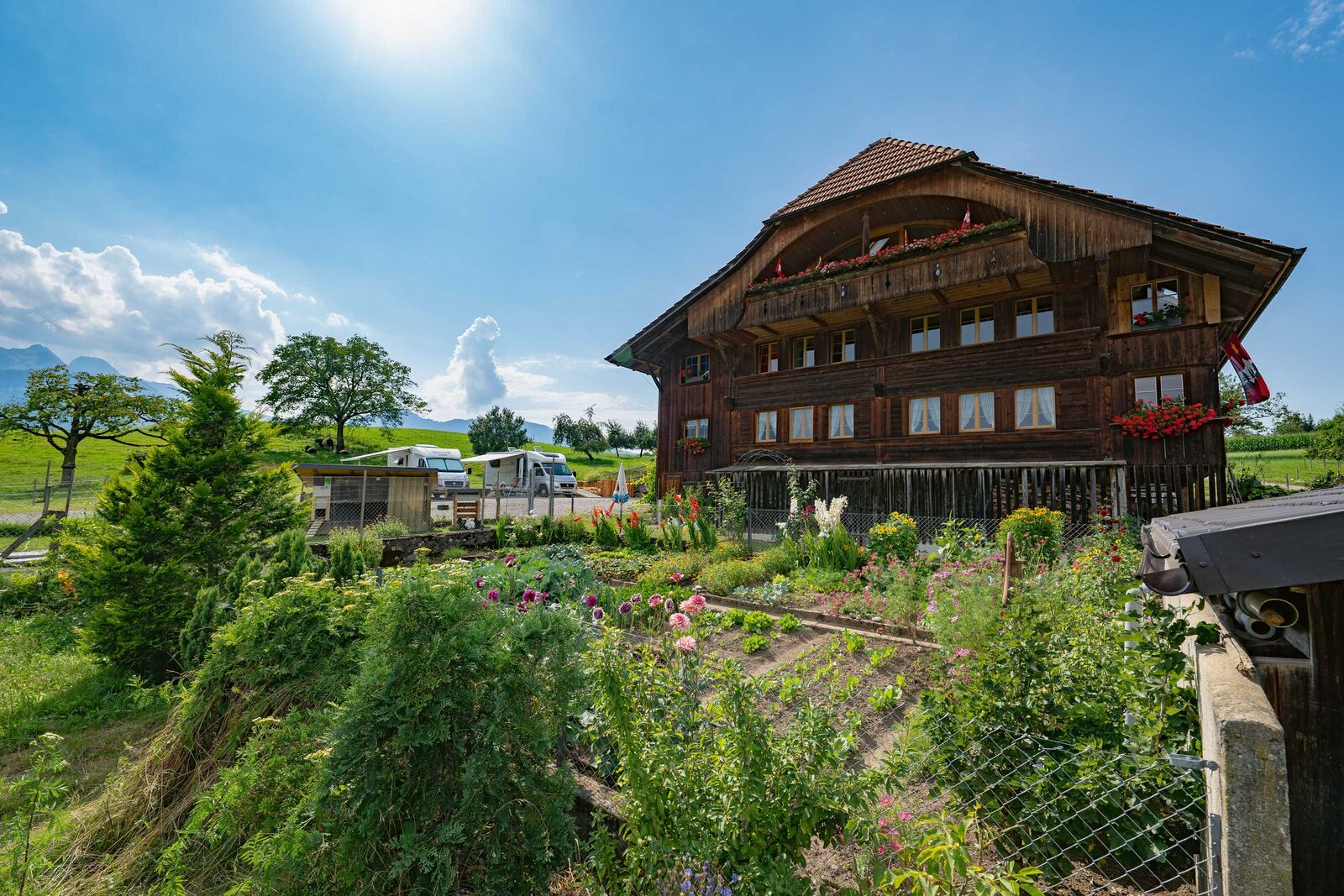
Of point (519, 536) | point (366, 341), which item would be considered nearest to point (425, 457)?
point (519, 536)

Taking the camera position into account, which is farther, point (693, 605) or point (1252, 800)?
point (693, 605)

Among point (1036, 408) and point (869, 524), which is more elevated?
point (1036, 408)

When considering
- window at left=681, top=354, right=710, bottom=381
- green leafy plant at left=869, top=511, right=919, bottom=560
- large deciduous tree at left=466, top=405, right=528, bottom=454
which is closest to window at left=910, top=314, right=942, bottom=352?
window at left=681, top=354, right=710, bottom=381

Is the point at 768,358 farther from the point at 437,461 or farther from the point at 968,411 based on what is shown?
the point at 437,461

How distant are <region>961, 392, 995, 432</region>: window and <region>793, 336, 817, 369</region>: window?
4976 mm

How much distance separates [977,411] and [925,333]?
2.90 metres

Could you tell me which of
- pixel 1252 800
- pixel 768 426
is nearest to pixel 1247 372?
pixel 768 426

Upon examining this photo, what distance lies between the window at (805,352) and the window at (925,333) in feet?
10.4

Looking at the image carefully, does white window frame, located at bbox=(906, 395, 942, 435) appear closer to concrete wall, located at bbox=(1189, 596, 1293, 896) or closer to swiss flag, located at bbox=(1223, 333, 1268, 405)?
swiss flag, located at bbox=(1223, 333, 1268, 405)

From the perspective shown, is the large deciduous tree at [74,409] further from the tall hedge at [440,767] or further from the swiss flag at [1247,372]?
the swiss flag at [1247,372]

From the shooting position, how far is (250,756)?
8.48ft

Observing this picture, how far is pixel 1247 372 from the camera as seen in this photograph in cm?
1273

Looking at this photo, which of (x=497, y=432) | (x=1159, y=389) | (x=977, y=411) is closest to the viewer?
(x=1159, y=389)

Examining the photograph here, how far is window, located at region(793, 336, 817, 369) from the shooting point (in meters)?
18.3
